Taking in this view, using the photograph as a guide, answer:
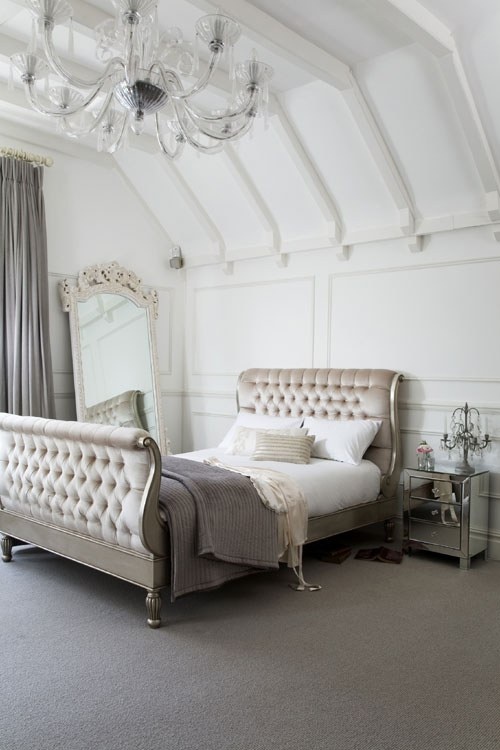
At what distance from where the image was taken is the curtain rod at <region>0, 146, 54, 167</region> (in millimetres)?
4973

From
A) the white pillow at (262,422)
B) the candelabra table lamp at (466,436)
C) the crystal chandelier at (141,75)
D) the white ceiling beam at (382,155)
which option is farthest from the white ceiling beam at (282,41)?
the white pillow at (262,422)

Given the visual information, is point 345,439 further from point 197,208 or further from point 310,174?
point 197,208

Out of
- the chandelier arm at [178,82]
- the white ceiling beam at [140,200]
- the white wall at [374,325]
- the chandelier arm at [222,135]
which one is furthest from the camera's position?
the white ceiling beam at [140,200]

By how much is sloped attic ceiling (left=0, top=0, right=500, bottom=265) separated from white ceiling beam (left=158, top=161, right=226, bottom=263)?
11mm

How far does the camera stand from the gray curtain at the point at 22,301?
493cm

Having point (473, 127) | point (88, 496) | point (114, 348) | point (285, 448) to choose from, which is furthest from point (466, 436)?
point (114, 348)

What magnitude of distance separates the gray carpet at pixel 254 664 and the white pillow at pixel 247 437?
112cm

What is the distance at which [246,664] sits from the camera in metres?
2.77

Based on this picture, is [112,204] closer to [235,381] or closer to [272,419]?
[235,381]

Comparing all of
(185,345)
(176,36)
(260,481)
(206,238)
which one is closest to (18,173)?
(206,238)

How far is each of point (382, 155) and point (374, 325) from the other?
1.27 metres

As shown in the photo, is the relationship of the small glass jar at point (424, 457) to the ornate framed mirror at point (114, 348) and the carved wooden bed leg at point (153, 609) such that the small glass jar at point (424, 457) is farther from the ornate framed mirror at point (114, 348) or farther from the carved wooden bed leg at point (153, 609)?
the ornate framed mirror at point (114, 348)

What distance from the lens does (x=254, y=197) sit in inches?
213

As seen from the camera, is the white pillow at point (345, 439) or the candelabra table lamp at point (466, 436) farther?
the white pillow at point (345, 439)
